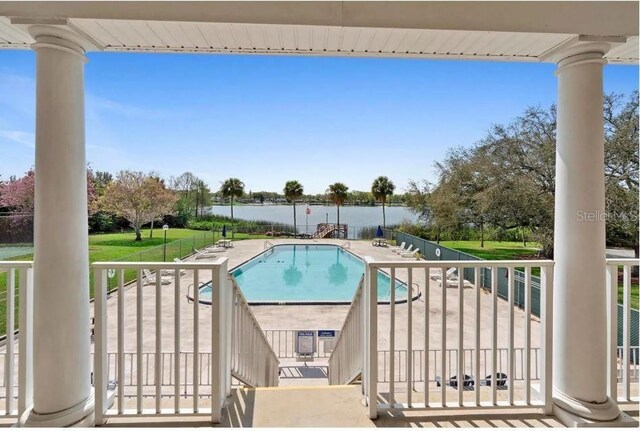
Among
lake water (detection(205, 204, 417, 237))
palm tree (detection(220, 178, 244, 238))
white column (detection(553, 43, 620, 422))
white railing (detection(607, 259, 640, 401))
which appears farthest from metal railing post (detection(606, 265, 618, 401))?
palm tree (detection(220, 178, 244, 238))

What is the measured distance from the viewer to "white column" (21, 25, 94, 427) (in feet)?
5.48

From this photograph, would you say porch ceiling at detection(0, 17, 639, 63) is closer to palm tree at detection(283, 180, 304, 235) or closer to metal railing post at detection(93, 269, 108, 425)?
metal railing post at detection(93, 269, 108, 425)

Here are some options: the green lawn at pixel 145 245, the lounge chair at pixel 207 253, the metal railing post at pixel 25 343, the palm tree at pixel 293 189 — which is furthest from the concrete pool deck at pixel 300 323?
the palm tree at pixel 293 189

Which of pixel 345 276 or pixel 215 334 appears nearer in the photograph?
pixel 215 334

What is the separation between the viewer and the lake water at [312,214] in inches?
1065

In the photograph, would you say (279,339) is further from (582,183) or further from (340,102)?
(340,102)

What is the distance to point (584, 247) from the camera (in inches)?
72.6

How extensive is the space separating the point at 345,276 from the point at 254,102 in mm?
12743

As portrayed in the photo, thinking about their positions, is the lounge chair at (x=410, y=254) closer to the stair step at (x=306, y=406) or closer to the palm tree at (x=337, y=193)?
the palm tree at (x=337, y=193)

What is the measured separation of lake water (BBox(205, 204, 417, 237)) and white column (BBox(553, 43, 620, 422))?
23.3 meters

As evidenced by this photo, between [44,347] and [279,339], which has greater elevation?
[44,347]

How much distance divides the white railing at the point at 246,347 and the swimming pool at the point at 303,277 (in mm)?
6060

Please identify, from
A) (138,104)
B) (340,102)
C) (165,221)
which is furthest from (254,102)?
(165,221)

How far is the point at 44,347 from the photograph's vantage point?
1.69 metres
